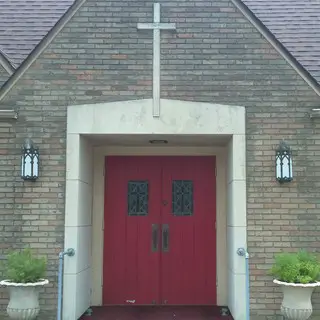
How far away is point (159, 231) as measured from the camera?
8023 millimetres

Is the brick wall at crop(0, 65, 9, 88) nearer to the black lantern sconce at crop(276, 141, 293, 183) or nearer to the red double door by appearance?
the red double door

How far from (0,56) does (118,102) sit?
252 centimetres

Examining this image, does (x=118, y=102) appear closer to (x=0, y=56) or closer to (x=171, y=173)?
(x=171, y=173)

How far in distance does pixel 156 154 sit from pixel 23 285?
317 centimetres

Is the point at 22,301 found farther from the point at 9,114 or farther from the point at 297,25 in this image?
the point at 297,25

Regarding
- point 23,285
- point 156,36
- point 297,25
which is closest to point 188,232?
point 23,285

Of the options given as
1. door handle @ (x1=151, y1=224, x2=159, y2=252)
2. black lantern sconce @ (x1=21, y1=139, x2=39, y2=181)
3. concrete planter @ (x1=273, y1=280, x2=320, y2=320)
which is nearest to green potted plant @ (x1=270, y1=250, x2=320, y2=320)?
concrete planter @ (x1=273, y1=280, x2=320, y2=320)

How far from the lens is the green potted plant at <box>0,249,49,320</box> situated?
20.0 feet

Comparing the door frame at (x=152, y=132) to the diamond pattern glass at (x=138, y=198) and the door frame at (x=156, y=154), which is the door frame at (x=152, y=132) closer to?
the door frame at (x=156, y=154)

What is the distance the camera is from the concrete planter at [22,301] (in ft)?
19.9

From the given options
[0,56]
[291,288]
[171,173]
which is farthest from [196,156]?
[0,56]

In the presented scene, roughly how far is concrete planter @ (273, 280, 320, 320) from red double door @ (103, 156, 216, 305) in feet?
6.46

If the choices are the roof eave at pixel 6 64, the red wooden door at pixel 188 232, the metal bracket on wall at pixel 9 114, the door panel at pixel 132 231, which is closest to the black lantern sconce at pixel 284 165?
the red wooden door at pixel 188 232

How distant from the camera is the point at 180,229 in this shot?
8047mm
